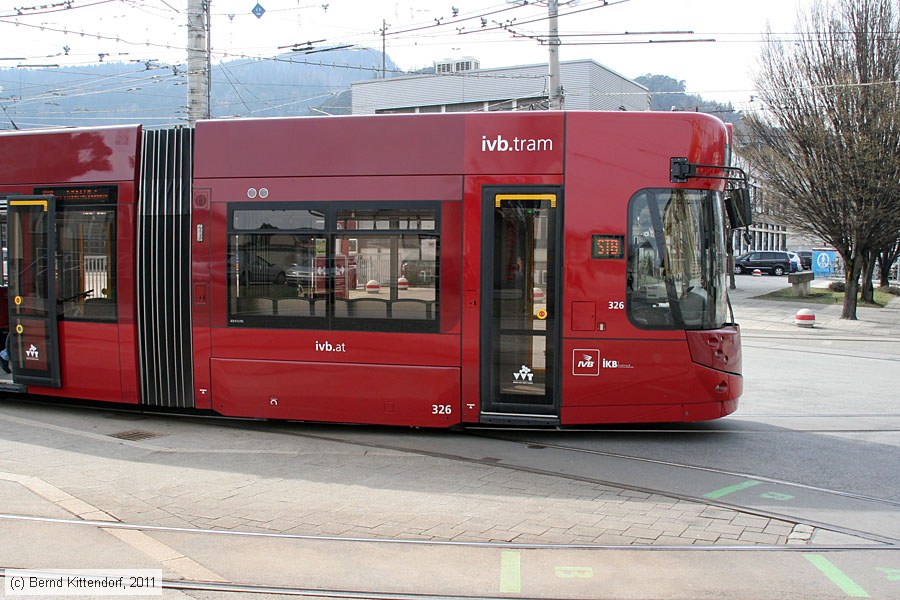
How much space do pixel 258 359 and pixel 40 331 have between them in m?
2.95

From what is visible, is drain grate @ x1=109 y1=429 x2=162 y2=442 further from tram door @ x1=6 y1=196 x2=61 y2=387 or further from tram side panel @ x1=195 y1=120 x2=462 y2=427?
tram door @ x1=6 y1=196 x2=61 y2=387

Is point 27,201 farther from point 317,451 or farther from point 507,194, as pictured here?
point 507,194

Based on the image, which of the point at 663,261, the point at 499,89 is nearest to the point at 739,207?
the point at 663,261

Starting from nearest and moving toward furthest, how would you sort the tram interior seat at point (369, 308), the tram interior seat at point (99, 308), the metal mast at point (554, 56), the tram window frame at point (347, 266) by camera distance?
the tram window frame at point (347, 266), the tram interior seat at point (369, 308), the tram interior seat at point (99, 308), the metal mast at point (554, 56)

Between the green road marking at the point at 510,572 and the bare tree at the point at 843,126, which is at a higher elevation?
the bare tree at the point at 843,126

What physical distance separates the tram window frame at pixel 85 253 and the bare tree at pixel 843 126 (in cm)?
2182

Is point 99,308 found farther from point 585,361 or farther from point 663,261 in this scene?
point 663,261

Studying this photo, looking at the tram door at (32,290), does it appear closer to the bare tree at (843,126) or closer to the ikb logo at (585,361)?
the ikb logo at (585,361)

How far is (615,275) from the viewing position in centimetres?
773

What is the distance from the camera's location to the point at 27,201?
9.25m

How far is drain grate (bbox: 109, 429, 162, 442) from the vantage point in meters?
8.24

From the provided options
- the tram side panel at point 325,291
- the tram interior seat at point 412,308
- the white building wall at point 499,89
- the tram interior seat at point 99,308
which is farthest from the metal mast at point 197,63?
the white building wall at point 499,89

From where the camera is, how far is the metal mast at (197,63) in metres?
14.6

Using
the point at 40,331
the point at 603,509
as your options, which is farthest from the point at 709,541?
the point at 40,331
